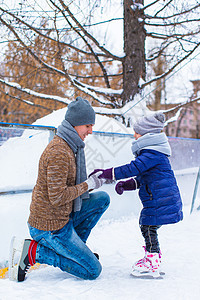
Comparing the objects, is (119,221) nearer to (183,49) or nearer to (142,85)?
(142,85)


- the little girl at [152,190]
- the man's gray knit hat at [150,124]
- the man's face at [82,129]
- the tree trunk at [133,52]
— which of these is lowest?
the little girl at [152,190]

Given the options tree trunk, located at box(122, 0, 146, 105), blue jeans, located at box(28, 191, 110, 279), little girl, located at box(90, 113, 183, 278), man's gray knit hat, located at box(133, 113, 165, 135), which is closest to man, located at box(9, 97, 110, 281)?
blue jeans, located at box(28, 191, 110, 279)

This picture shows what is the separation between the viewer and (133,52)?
6.77 meters

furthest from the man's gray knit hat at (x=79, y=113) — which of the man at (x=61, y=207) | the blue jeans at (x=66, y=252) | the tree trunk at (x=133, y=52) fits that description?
the tree trunk at (x=133, y=52)

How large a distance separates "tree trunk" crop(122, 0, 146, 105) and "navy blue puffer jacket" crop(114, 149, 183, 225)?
14.1 ft

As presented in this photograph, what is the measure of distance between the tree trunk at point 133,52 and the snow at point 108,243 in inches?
82.8

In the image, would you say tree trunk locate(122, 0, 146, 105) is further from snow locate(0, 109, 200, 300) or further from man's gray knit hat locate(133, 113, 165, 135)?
man's gray knit hat locate(133, 113, 165, 135)

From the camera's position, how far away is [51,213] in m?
2.26

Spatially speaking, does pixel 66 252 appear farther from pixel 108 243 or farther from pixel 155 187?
pixel 108 243

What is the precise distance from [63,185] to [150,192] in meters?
0.72

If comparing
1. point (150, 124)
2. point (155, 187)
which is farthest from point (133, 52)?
point (155, 187)

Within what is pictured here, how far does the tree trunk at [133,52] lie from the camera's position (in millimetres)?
6691

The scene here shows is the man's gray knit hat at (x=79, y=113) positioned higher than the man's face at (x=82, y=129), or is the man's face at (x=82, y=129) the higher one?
the man's gray knit hat at (x=79, y=113)

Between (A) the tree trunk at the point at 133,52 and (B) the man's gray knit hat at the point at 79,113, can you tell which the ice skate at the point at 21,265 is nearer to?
(B) the man's gray knit hat at the point at 79,113
